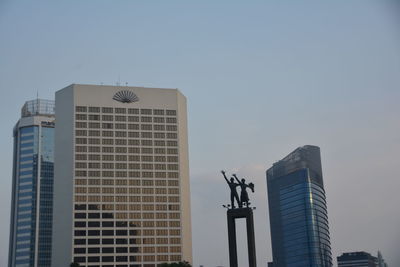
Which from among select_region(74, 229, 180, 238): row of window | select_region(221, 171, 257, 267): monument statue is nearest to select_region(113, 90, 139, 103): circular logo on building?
select_region(74, 229, 180, 238): row of window

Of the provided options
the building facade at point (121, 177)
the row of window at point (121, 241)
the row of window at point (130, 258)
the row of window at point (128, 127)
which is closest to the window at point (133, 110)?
the building facade at point (121, 177)

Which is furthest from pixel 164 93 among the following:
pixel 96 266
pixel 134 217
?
pixel 96 266

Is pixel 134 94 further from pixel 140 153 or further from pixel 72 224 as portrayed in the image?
pixel 72 224

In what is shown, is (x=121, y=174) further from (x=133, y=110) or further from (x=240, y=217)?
(x=240, y=217)

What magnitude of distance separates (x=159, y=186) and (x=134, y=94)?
2701cm

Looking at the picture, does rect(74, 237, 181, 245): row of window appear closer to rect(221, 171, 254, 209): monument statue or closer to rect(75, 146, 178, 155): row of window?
rect(75, 146, 178, 155): row of window

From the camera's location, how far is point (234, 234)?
78.8 meters

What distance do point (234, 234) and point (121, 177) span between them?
103 meters

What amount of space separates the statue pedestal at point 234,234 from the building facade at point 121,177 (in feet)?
320

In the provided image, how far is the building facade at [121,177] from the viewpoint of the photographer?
6811 inches

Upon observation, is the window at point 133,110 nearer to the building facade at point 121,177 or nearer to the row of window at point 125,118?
the building facade at point 121,177

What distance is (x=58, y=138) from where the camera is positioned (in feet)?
593

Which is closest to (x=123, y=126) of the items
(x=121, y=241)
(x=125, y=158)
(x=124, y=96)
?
(x=124, y=96)

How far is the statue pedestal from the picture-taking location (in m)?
77.7
